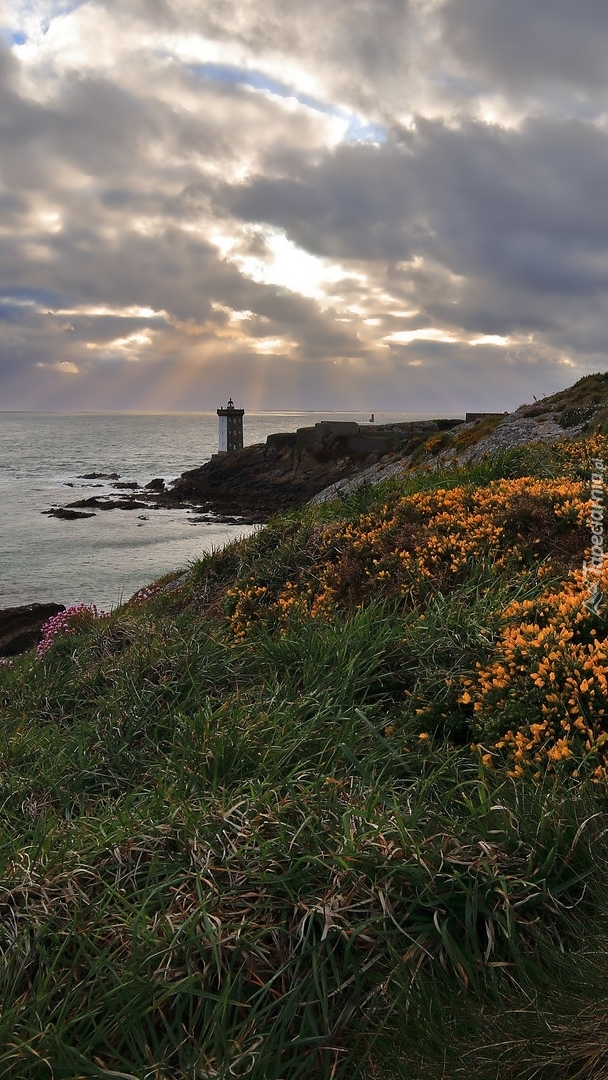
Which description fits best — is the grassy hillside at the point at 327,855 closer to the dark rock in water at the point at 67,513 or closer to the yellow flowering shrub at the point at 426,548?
the yellow flowering shrub at the point at 426,548

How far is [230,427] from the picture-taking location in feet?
291

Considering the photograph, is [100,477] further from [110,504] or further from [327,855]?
[327,855]

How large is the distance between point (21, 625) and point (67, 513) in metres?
34.9

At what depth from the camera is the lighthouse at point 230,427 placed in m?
88.1

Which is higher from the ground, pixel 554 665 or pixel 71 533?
pixel 554 665

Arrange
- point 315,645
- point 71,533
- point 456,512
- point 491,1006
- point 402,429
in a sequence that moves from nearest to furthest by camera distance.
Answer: point 491,1006, point 315,645, point 456,512, point 71,533, point 402,429

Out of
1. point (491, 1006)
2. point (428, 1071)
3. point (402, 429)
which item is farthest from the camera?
point (402, 429)

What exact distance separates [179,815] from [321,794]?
730mm

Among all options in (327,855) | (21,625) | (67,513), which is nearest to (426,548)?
(327,855)

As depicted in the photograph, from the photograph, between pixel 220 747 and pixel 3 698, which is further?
pixel 3 698

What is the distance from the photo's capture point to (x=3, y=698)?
7473mm

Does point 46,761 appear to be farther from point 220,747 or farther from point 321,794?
point 321,794

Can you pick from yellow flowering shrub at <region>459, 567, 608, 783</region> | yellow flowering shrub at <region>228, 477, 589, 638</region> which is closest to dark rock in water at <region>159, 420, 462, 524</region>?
yellow flowering shrub at <region>228, 477, 589, 638</region>

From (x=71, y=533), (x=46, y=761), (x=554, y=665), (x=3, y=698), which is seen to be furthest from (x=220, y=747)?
(x=71, y=533)
